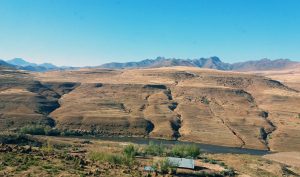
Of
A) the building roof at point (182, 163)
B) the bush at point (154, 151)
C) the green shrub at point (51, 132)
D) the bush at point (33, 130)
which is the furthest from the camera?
the green shrub at point (51, 132)

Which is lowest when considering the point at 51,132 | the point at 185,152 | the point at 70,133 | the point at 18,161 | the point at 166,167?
the point at 70,133

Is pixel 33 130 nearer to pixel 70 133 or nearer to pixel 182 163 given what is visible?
pixel 70 133

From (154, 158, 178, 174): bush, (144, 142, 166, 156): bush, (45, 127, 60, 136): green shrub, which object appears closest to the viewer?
(154, 158, 178, 174): bush

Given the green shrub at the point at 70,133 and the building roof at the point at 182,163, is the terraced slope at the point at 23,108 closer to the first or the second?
the green shrub at the point at 70,133

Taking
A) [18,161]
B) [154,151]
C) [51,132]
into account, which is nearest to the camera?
[18,161]

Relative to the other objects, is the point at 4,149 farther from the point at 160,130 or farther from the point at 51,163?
the point at 160,130

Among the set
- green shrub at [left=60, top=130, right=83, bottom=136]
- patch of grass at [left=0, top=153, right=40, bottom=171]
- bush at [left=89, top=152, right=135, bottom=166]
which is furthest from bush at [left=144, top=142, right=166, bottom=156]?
green shrub at [left=60, top=130, right=83, bottom=136]

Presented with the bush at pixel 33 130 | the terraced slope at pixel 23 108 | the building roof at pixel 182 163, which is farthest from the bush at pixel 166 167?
the terraced slope at pixel 23 108

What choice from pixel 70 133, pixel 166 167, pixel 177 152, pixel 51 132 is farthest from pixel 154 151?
pixel 70 133

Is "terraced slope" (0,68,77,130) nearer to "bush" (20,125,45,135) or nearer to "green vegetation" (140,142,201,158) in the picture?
"bush" (20,125,45,135)

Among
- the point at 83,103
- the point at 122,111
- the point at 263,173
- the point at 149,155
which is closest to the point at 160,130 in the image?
the point at 122,111

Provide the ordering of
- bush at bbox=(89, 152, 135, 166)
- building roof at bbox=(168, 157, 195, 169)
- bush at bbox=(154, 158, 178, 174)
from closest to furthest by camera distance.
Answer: bush at bbox=(154, 158, 178, 174) < bush at bbox=(89, 152, 135, 166) < building roof at bbox=(168, 157, 195, 169)
